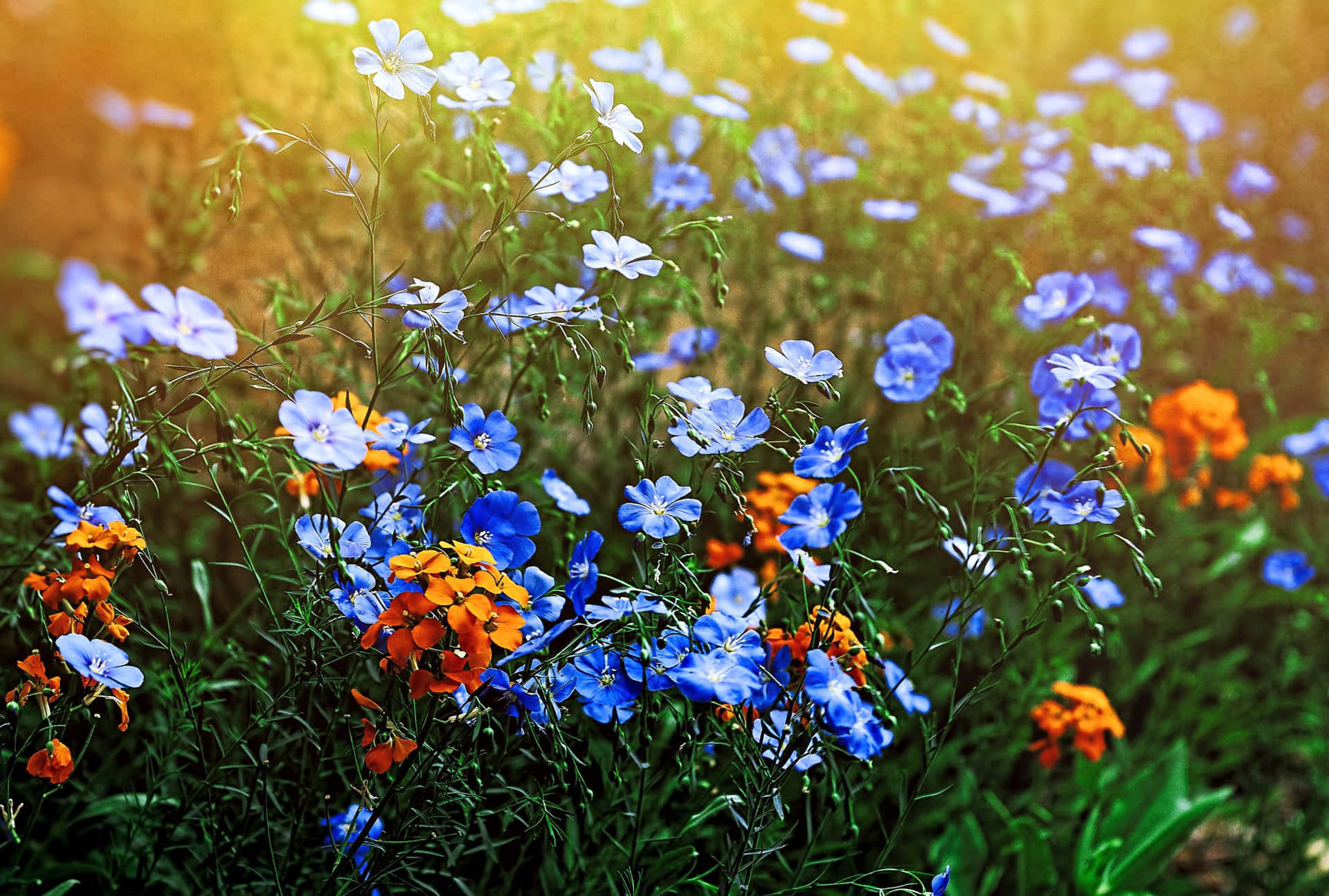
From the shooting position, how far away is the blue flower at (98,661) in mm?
1101

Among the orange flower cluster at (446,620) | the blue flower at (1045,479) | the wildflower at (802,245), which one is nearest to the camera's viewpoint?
the orange flower cluster at (446,620)

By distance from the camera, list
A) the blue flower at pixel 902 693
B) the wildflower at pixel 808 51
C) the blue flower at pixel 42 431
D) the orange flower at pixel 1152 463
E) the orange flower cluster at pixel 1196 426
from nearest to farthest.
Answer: the blue flower at pixel 902 693 → the blue flower at pixel 42 431 → the orange flower at pixel 1152 463 → the orange flower cluster at pixel 1196 426 → the wildflower at pixel 808 51

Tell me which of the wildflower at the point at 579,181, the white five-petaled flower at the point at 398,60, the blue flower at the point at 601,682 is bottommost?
the blue flower at the point at 601,682

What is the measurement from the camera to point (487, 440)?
1.27m

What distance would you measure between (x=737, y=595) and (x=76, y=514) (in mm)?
908

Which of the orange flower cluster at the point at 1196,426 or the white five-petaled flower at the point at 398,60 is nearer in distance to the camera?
the white five-petaled flower at the point at 398,60

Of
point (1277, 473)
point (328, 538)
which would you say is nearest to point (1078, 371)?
point (328, 538)

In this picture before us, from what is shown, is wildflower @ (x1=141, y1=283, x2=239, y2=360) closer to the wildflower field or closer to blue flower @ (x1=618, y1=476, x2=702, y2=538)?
the wildflower field

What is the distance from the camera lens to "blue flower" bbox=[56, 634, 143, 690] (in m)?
1.10

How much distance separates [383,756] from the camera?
1.12 meters

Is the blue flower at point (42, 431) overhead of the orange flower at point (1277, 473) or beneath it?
overhead

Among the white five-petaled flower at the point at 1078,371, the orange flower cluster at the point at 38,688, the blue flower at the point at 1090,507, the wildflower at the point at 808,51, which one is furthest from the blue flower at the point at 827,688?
the wildflower at the point at 808,51

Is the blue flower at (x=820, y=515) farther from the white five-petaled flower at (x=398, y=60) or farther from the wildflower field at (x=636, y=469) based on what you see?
the white five-petaled flower at (x=398, y=60)

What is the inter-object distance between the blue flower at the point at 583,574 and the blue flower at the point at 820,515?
0.77 ft
